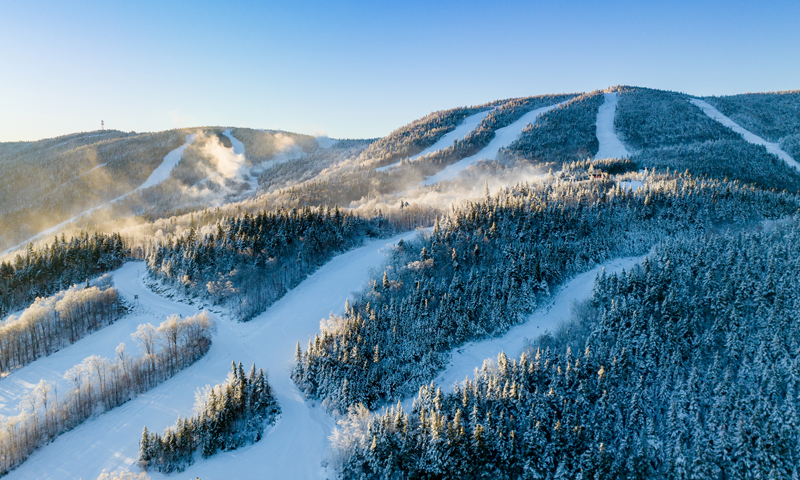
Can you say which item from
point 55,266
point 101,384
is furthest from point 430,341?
point 55,266

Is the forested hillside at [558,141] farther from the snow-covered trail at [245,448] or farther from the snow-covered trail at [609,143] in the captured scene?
the snow-covered trail at [245,448]

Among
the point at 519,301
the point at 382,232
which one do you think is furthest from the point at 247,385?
the point at 382,232

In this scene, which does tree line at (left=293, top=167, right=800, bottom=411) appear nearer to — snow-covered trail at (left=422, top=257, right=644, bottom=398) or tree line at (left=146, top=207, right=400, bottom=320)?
snow-covered trail at (left=422, top=257, right=644, bottom=398)

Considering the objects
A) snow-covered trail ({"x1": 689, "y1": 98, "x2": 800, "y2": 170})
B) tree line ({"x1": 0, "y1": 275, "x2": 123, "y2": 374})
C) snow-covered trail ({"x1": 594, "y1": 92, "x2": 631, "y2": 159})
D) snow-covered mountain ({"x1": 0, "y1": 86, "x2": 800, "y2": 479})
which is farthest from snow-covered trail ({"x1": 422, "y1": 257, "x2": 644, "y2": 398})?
snow-covered trail ({"x1": 689, "y1": 98, "x2": 800, "y2": 170})

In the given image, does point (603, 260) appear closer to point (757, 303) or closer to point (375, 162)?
point (757, 303)

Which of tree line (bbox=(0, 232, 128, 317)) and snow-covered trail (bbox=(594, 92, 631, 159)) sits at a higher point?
snow-covered trail (bbox=(594, 92, 631, 159))

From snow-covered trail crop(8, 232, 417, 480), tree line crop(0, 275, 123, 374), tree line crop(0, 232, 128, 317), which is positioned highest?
tree line crop(0, 232, 128, 317)
